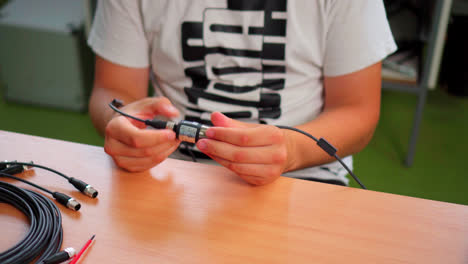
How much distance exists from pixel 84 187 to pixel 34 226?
9 centimetres

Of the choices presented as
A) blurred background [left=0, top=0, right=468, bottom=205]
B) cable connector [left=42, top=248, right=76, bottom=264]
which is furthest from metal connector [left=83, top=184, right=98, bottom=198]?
blurred background [left=0, top=0, right=468, bottom=205]

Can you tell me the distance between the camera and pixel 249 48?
36.2 inches

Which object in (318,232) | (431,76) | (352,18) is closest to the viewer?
(318,232)

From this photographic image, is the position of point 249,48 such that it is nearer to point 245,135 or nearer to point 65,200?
point 245,135

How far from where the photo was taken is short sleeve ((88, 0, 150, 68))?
0.95m

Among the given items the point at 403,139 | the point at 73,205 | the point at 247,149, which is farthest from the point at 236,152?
the point at 403,139

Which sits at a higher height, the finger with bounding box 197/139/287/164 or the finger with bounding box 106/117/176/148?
the finger with bounding box 106/117/176/148

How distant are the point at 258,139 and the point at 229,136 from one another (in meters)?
0.04

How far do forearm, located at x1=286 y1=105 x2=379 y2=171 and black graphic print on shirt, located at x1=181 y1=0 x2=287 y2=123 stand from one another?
0.11m

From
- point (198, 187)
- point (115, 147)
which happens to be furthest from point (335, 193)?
point (115, 147)

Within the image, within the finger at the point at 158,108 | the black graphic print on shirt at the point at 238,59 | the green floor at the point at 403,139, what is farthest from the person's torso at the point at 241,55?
the green floor at the point at 403,139

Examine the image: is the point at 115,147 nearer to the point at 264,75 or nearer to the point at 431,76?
the point at 264,75

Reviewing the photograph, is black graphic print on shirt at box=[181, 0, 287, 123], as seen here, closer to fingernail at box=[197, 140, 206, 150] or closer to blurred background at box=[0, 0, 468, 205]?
fingernail at box=[197, 140, 206, 150]

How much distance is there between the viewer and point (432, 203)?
648 mm
